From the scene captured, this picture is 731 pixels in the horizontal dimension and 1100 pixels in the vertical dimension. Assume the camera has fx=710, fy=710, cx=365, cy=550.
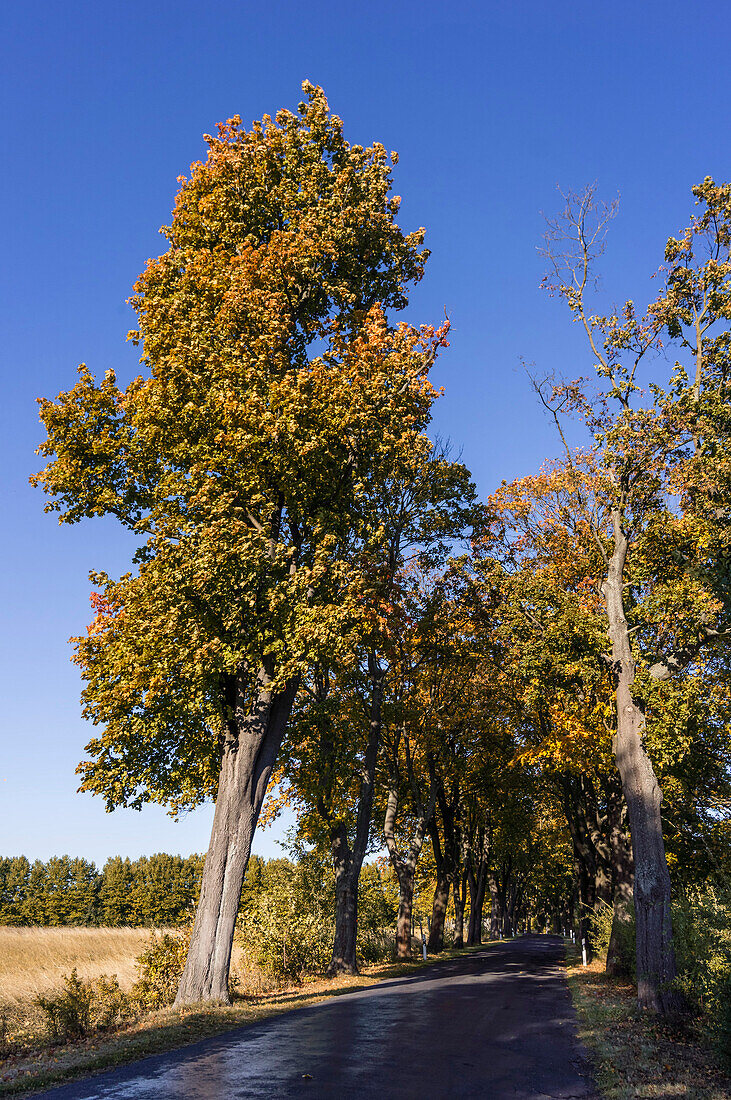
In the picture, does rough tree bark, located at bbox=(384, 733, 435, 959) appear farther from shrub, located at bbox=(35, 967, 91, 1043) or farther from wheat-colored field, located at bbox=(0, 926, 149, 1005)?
shrub, located at bbox=(35, 967, 91, 1043)

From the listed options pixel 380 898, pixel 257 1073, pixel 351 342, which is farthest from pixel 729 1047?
pixel 380 898

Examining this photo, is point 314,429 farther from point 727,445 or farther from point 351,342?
point 727,445

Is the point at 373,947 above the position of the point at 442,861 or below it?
below

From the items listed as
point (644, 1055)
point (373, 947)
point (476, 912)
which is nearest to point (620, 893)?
point (373, 947)

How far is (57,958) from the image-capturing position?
16891 mm

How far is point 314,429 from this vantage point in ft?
45.4

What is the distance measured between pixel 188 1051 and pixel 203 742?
6.64 meters

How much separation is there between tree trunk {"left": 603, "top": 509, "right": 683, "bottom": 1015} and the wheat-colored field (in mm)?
10387

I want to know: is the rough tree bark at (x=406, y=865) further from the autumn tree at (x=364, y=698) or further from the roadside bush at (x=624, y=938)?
the roadside bush at (x=624, y=938)

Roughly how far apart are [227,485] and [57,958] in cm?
1219

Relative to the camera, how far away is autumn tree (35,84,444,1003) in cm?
1311

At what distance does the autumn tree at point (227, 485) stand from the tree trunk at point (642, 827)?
19.2 ft

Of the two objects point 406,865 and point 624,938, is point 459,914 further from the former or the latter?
point 624,938

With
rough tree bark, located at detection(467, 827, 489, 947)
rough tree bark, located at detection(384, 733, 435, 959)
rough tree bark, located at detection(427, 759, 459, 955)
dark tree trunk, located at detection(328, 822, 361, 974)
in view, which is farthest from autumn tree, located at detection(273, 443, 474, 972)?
rough tree bark, located at detection(467, 827, 489, 947)
